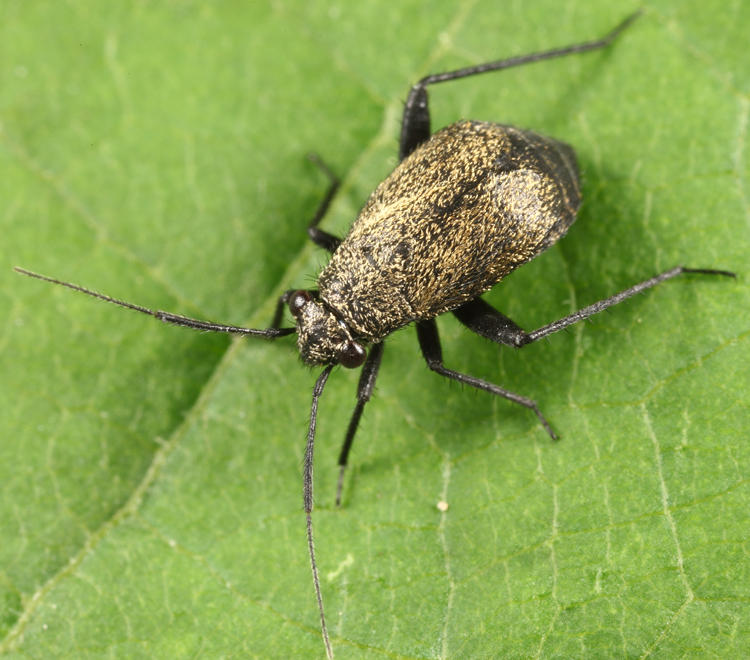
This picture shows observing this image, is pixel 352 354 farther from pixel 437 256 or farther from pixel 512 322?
pixel 512 322

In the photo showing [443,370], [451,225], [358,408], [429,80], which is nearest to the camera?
[451,225]

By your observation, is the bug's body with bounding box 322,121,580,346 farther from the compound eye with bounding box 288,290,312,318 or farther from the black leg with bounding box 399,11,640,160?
the black leg with bounding box 399,11,640,160

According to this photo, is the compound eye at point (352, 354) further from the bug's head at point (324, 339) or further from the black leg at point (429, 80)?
the black leg at point (429, 80)

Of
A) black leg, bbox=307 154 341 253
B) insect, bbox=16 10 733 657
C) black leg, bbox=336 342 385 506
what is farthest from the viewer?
black leg, bbox=307 154 341 253

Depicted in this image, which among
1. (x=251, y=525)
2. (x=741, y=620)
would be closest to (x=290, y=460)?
(x=251, y=525)

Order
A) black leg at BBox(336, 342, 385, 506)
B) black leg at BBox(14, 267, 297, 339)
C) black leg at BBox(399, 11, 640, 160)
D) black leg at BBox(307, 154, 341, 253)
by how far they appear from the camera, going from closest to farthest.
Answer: black leg at BBox(14, 267, 297, 339), black leg at BBox(336, 342, 385, 506), black leg at BBox(399, 11, 640, 160), black leg at BBox(307, 154, 341, 253)

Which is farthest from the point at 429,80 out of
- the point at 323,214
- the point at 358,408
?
the point at 358,408

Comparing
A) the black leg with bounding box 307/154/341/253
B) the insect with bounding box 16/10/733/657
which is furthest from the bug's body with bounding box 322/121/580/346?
the black leg with bounding box 307/154/341/253

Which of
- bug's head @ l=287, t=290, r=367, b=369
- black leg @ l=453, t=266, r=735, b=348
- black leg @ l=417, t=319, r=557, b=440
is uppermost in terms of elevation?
black leg @ l=453, t=266, r=735, b=348
